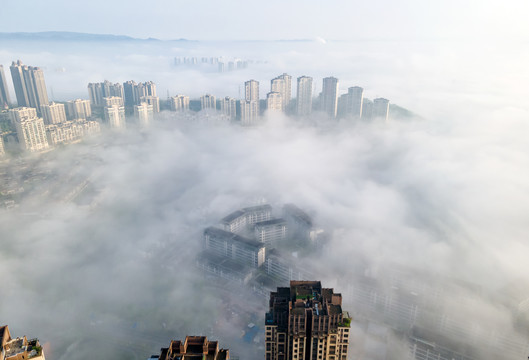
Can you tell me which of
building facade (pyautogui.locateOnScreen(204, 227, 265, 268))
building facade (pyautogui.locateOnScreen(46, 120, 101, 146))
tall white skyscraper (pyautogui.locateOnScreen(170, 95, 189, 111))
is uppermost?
tall white skyscraper (pyautogui.locateOnScreen(170, 95, 189, 111))

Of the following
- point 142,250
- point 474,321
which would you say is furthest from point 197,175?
point 474,321

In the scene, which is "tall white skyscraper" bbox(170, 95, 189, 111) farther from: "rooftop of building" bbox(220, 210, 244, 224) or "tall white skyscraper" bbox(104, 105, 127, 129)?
"rooftop of building" bbox(220, 210, 244, 224)

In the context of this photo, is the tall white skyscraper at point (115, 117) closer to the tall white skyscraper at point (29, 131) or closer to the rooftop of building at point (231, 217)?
the tall white skyscraper at point (29, 131)

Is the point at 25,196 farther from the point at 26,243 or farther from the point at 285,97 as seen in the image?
the point at 285,97

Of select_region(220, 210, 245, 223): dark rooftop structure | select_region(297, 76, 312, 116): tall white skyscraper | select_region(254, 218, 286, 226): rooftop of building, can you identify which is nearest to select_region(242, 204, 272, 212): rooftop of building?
select_region(220, 210, 245, 223): dark rooftop structure

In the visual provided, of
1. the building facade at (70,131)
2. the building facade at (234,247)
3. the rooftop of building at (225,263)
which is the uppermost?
the building facade at (70,131)

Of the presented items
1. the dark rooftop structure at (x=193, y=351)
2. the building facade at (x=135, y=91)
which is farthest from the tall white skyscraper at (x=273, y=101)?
the dark rooftop structure at (x=193, y=351)
